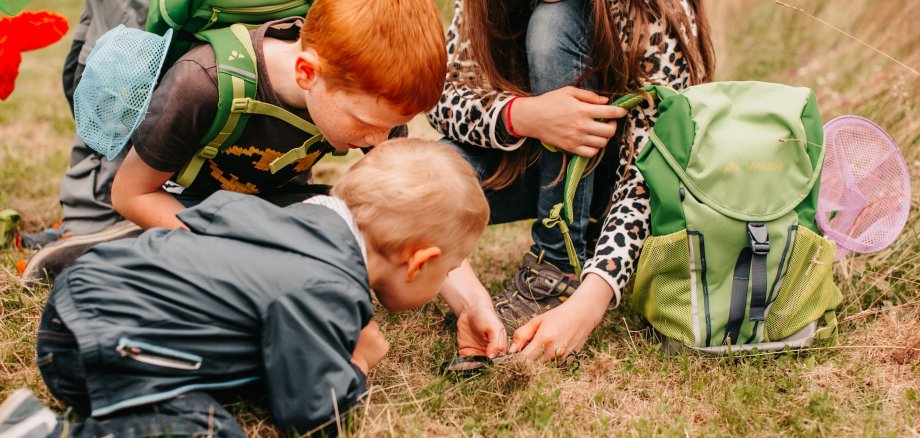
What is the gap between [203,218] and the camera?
1.84 meters

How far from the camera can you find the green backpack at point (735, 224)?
7.45 ft

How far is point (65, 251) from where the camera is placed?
8.60 feet

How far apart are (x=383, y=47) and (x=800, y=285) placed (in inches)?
54.0

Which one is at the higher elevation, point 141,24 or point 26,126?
point 141,24

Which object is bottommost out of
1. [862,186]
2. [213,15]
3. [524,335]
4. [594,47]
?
[524,335]

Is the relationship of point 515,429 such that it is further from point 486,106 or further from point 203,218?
point 486,106

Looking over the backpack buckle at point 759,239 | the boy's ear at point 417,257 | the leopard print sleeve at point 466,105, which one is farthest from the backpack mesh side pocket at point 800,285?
the boy's ear at point 417,257

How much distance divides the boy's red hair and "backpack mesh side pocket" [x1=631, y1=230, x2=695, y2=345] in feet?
2.62

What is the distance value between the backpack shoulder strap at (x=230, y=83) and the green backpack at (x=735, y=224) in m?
1.15

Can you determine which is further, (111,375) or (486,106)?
(486,106)

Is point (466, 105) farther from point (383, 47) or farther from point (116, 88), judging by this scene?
point (116, 88)

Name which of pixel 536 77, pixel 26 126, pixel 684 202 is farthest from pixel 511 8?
pixel 26 126

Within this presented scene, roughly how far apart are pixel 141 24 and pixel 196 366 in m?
1.37

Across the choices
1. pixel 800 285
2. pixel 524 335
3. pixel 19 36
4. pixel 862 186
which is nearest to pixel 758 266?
pixel 800 285
